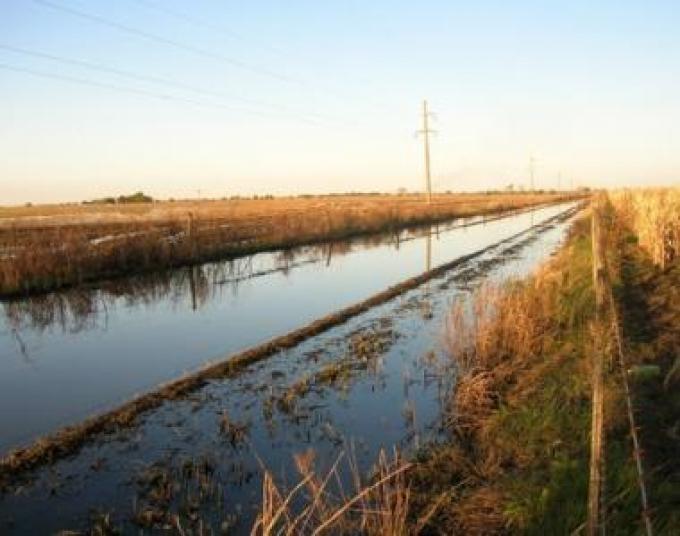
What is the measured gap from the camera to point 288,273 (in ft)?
71.1

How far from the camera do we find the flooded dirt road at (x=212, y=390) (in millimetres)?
6047

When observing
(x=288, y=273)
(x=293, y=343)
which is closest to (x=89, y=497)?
(x=293, y=343)

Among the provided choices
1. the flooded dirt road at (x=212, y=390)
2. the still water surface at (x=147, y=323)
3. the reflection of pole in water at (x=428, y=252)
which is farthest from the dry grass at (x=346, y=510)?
the reflection of pole in water at (x=428, y=252)

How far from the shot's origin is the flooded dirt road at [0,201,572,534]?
19.8ft

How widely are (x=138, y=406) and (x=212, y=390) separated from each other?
1.09 metres

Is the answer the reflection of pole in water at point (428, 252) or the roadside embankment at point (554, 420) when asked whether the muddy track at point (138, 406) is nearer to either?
the roadside embankment at point (554, 420)

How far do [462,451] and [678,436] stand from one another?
189 cm

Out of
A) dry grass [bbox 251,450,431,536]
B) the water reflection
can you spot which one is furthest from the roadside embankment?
the water reflection

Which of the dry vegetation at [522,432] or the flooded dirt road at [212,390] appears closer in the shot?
the dry vegetation at [522,432]

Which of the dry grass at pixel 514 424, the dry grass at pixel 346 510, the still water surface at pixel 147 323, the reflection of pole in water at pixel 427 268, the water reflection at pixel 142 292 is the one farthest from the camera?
the reflection of pole in water at pixel 427 268

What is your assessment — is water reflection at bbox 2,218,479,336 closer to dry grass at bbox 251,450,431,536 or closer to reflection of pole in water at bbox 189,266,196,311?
reflection of pole in water at bbox 189,266,196,311

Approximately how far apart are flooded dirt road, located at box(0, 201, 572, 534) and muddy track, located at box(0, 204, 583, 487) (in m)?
0.14

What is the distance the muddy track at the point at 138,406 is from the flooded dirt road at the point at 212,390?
14 cm

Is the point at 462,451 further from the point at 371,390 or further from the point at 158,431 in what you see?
the point at 158,431
